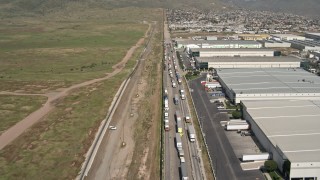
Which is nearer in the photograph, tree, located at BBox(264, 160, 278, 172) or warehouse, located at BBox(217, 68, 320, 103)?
tree, located at BBox(264, 160, 278, 172)

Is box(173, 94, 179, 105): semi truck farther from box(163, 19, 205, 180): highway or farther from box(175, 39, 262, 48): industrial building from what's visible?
box(175, 39, 262, 48): industrial building

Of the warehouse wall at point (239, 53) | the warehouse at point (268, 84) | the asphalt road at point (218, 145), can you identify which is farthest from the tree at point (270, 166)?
the warehouse wall at point (239, 53)

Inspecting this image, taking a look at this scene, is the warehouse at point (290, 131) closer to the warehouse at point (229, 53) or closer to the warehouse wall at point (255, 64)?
the warehouse wall at point (255, 64)

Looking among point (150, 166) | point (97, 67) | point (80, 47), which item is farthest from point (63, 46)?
point (150, 166)

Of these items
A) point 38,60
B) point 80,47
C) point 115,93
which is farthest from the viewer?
point 80,47

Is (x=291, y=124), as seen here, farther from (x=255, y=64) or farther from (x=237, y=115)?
(x=255, y=64)

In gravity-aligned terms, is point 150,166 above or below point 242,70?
below

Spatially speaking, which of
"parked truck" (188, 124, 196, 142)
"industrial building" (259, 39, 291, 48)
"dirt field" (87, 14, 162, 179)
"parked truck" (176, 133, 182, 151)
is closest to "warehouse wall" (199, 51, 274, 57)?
"industrial building" (259, 39, 291, 48)

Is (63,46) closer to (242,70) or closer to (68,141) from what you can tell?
(242,70)
